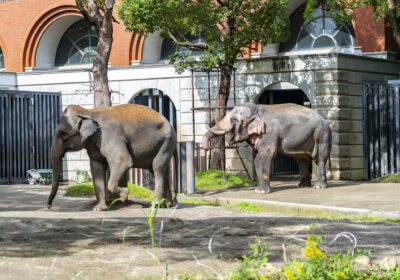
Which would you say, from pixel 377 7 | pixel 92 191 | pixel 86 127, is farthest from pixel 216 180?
pixel 86 127

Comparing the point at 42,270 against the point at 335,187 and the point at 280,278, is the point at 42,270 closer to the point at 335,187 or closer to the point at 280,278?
the point at 280,278

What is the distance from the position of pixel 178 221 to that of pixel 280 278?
11.7 feet

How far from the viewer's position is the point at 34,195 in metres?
13.9

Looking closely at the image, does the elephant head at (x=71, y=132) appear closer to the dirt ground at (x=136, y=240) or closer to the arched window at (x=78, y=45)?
the dirt ground at (x=136, y=240)

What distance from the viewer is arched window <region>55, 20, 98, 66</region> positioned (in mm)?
28578

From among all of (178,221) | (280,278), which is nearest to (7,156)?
(178,221)

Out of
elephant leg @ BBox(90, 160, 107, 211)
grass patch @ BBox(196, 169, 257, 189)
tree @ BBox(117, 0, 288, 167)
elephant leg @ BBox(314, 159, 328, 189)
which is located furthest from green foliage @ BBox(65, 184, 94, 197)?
tree @ BBox(117, 0, 288, 167)

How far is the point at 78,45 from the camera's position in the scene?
2894 cm

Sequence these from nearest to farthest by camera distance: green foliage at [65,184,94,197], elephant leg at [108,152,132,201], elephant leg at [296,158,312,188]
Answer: elephant leg at [108,152,132,201] → green foliage at [65,184,94,197] → elephant leg at [296,158,312,188]

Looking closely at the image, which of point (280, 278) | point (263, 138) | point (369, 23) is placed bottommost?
point (280, 278)

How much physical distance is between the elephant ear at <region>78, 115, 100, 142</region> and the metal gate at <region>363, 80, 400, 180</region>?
10526 millimetres

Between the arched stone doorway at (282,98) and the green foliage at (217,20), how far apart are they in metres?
3.10

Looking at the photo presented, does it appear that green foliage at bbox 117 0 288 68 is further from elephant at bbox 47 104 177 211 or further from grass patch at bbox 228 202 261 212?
elephant at bbox 47 104 177 211

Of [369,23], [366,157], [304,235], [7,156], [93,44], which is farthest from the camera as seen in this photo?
[93,44]
